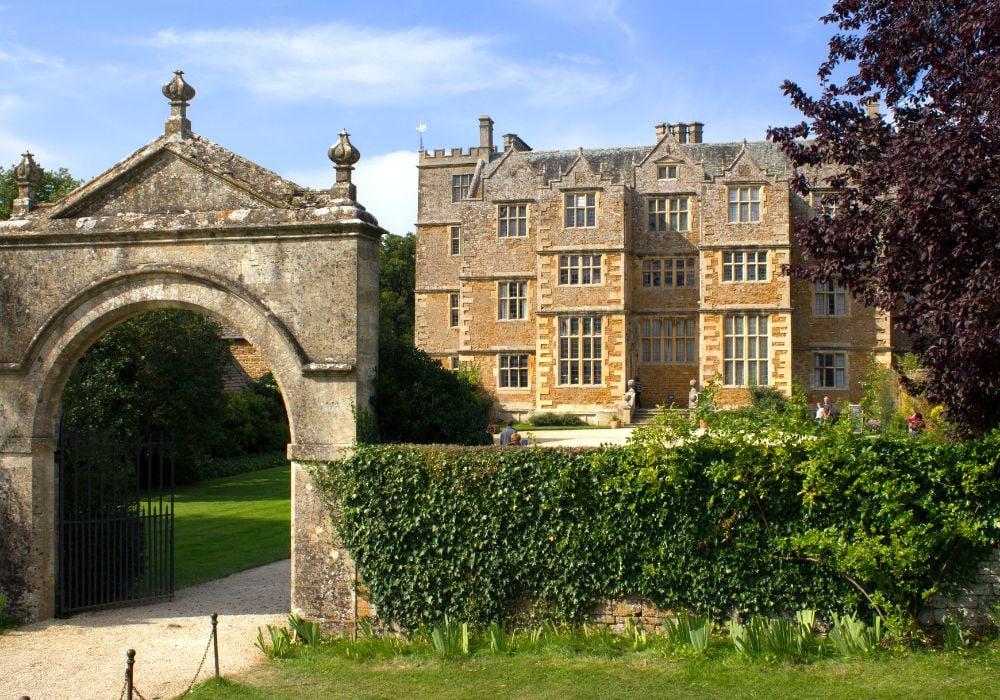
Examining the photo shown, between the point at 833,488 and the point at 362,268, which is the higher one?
the point at 362,268

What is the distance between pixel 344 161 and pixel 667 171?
94.2 ft

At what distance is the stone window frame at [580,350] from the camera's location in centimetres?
3625

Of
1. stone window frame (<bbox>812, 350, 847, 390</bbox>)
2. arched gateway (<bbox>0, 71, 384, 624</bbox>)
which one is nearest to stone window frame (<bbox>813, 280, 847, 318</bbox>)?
stone window frame (<bbox>812, 350, 847, 390</bbox>)

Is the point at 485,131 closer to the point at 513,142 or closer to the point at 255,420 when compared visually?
the point at 513,142

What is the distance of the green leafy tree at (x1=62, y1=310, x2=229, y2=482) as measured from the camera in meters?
21.9

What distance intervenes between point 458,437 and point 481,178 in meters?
33.4

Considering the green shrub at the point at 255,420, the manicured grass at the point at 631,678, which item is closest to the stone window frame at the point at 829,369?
the green shrub at the point at 255,420

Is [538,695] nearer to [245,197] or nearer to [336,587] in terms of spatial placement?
[336,587]

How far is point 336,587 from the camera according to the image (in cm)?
973

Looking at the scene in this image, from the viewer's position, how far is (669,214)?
123 ft

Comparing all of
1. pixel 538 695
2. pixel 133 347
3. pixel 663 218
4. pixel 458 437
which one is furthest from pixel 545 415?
pixel 538 695

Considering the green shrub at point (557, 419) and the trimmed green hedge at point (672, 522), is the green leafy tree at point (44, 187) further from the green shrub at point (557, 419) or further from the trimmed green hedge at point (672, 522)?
the trimmed green hedge at point (672, 522)

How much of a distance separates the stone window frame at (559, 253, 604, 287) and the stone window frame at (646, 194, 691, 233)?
2.83 meters

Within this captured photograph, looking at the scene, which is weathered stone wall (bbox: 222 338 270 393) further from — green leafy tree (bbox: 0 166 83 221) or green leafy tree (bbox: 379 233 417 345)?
green leafy tree (bbox: 379 233 417 345)
